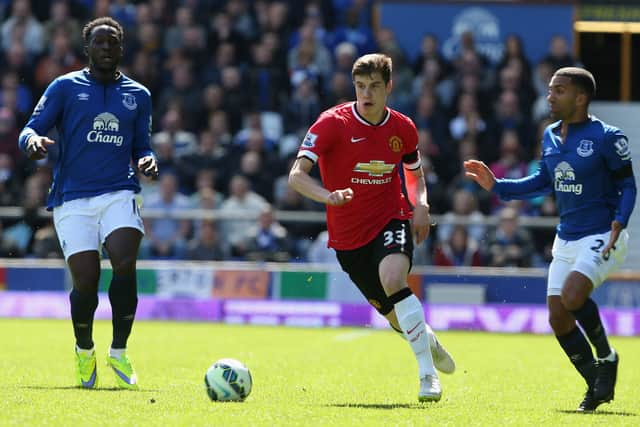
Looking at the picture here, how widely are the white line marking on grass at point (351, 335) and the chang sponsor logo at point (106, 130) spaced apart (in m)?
6.95

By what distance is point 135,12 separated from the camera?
22656mm

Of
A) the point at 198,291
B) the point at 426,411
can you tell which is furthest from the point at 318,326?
the point at 426,411

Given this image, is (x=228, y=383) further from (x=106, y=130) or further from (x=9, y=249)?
(x=9, y=249)

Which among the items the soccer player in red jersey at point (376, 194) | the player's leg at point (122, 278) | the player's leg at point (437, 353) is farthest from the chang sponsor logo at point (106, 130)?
the player's leg at point (437, 353)

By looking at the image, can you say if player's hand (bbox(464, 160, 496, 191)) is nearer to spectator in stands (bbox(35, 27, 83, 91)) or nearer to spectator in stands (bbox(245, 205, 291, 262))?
spectator in stands (bbox(245, 205, 291, 262))

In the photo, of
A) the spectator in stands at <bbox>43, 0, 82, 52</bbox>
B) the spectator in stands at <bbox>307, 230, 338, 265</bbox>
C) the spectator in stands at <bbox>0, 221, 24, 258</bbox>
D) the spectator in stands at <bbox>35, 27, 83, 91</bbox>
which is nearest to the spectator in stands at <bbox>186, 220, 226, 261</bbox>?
the spectator in stands at <bbox>307, 230, 338, 265</bbox>

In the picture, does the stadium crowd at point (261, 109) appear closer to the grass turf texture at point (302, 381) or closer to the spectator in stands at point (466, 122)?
the spectator in stands at point (466, 122)

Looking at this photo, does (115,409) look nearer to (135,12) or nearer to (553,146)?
(553,146)

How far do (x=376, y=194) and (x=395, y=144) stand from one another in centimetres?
37

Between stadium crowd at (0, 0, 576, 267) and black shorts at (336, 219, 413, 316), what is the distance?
8.77 m

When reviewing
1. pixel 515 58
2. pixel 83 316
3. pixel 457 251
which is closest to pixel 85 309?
pixel 83 316

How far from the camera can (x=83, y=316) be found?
31.8 feet

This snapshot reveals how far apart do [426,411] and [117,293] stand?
8.33 ft

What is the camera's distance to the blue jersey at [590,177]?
357 inches
